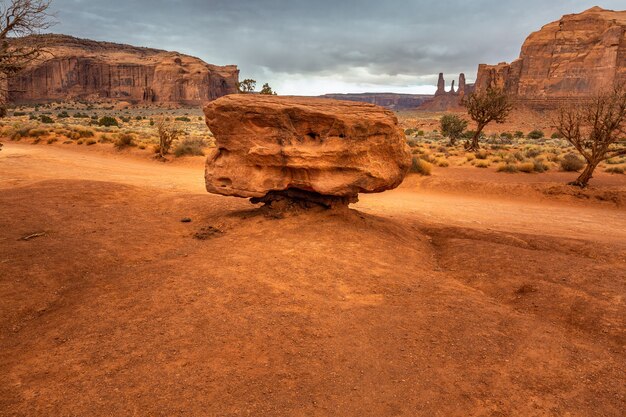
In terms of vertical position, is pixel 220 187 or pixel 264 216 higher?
pixel 220 187

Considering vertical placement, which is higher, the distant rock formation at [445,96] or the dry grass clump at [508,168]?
the distant rock formation at [445,96]

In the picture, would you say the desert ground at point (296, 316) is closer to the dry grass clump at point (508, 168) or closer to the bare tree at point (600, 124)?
the bare tree at point (600, 124)

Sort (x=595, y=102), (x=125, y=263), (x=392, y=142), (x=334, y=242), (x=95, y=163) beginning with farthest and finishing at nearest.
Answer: (x=95, y=163)
(x=595, y=102)
(x=392, y=142)
(x=334, y=242)
(x=125, y=263)

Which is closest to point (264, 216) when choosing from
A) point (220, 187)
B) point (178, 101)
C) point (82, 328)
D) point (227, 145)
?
point (220, 187)

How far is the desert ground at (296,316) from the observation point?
324 centimetres

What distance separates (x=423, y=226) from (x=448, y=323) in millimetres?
5200

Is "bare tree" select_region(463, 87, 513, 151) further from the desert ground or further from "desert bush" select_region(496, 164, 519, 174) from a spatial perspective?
the desert ground

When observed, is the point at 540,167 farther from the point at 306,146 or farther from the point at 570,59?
the point at 570,59

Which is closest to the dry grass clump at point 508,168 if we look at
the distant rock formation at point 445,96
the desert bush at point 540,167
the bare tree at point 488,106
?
the desert bush at point 540,167

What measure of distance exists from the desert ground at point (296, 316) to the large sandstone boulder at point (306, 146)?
2.57ft

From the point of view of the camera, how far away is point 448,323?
4.50m

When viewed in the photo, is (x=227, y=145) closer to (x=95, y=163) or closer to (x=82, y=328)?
(x=82, y=328)

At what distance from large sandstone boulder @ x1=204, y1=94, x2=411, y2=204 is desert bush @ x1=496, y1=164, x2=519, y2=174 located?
13.3 meters

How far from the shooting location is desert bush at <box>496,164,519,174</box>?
747 inches
